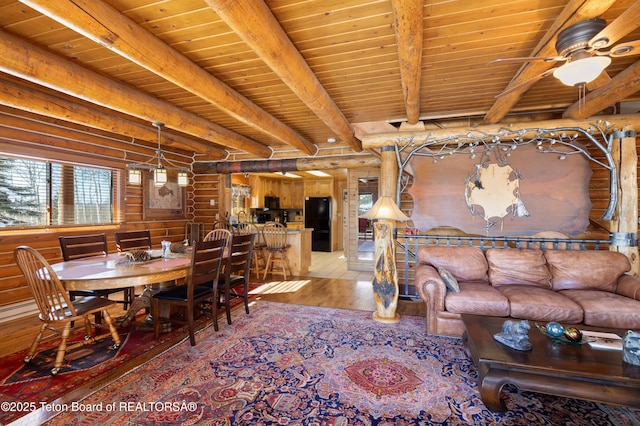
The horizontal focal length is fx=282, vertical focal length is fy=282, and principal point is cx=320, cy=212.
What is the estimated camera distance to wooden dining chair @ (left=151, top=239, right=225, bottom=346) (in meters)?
2.68

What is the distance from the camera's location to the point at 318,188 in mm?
9492

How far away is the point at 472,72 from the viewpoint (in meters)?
2.80

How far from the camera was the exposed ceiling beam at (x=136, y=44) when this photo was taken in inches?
67.0

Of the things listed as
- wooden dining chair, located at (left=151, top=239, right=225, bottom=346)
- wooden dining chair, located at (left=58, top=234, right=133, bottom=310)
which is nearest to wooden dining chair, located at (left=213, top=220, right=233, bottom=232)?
→ wooden dining chair, located at (left=58, top=234, right=133, bottom=310)

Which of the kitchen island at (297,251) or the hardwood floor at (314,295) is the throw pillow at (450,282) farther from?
the kitchen island at (297,251)

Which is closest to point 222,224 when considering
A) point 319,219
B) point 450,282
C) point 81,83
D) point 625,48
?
point 319,219

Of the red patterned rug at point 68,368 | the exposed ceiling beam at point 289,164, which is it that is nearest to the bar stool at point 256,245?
the exposed ceiling beam at point 289,164

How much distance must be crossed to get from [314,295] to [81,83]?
3763 mm

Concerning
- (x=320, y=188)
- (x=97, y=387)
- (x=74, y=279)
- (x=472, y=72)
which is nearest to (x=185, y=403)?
(x=97, y=387)

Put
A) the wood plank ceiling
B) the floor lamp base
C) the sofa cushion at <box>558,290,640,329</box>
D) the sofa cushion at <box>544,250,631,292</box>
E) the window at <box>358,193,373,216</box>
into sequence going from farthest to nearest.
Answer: the window at <box>358,193,373,216</box> → the floor lamp base → the sofa cushion at <box>544,250,631,292</box> → the sofa cushion at <box>558,290,640,329</box> → the wood plank ceiling

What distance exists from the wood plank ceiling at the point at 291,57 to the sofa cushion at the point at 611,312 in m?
2.03

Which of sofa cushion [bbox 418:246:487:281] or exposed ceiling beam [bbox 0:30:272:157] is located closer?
exposed ceiling beam [bbox 0:30:272:157]

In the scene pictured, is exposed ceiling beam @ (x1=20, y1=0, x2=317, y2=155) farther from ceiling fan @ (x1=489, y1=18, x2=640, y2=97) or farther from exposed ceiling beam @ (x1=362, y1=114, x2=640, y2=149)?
ceiling fan @ (x1=489, y1=18, x2=640, y2=97)

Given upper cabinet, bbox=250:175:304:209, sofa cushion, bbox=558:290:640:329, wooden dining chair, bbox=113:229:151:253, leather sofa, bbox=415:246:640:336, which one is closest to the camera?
sofa cushion, bbox=558:290:640:329
